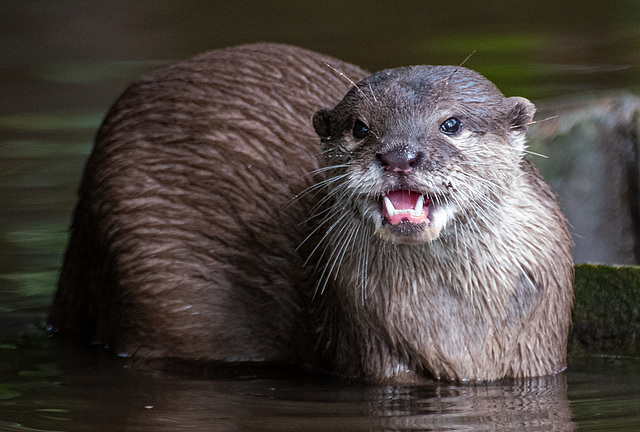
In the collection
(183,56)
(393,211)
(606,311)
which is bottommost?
(606,311)

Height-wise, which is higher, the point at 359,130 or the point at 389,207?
the point at 359,130

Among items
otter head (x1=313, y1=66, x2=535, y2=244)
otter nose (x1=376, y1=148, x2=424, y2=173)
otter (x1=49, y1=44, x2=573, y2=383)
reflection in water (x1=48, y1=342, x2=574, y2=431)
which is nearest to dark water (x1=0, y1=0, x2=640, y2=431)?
reflection in water (x1=48, y1=342, x2=574, y2=431)

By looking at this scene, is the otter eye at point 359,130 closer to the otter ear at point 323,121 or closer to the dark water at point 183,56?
the otter ear at point 323,121

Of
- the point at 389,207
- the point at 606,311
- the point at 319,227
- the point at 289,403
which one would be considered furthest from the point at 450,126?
the point at 606,311

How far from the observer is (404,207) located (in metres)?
3.00

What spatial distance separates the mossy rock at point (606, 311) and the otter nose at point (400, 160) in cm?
103

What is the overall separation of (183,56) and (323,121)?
451cm

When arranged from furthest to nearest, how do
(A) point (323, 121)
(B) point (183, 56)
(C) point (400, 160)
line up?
(B) point (183, 56)
(A) point (323, 121)
(C) point (400, 160)

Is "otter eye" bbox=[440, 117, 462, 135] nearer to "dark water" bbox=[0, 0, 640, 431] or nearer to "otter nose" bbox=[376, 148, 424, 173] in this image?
"otter nose" bbox=[376, 148, 424, 173]

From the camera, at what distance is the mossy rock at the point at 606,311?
366 centimetres

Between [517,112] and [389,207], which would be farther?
[517,112]

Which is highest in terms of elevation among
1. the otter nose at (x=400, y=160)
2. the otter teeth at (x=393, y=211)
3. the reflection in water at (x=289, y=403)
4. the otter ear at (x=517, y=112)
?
the otter ear at (x=517, y=112)

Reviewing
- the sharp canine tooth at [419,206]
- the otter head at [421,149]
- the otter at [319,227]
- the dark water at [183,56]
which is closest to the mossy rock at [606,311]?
the dark water at [183,56]

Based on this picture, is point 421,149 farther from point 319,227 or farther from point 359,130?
point 319,227
